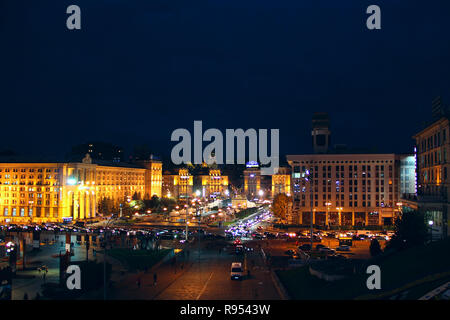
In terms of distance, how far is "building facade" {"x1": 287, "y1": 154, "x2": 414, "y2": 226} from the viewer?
300 feet

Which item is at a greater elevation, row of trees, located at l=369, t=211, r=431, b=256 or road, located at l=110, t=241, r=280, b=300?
row of trees, located at l=369, t=211, r=431, b=256

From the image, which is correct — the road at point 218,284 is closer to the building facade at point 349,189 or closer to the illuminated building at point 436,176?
the illuminated building at point 436,176

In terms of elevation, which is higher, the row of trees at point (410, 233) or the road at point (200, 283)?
the row of trees at point (410, 233)

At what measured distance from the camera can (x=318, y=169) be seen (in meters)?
95.3

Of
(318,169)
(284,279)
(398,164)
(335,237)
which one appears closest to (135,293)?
(284,279)

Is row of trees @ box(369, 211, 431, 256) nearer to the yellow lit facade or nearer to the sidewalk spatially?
the yellow lit facade

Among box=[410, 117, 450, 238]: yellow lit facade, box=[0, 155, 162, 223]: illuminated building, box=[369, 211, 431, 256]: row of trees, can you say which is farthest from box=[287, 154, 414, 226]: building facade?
box=[369, 211, 431, 256]: row of trees

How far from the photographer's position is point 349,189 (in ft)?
306

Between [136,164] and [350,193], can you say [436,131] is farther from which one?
[136,164]

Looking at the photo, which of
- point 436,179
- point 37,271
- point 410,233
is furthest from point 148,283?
point 436,179

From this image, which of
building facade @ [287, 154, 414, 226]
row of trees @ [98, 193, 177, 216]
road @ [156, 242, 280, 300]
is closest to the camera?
road @ [156, 242, 280, 300]

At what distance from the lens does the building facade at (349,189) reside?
91438 mm

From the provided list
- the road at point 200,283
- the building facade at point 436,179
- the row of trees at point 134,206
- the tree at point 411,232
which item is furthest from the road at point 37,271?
the row of trees at point 134,206
